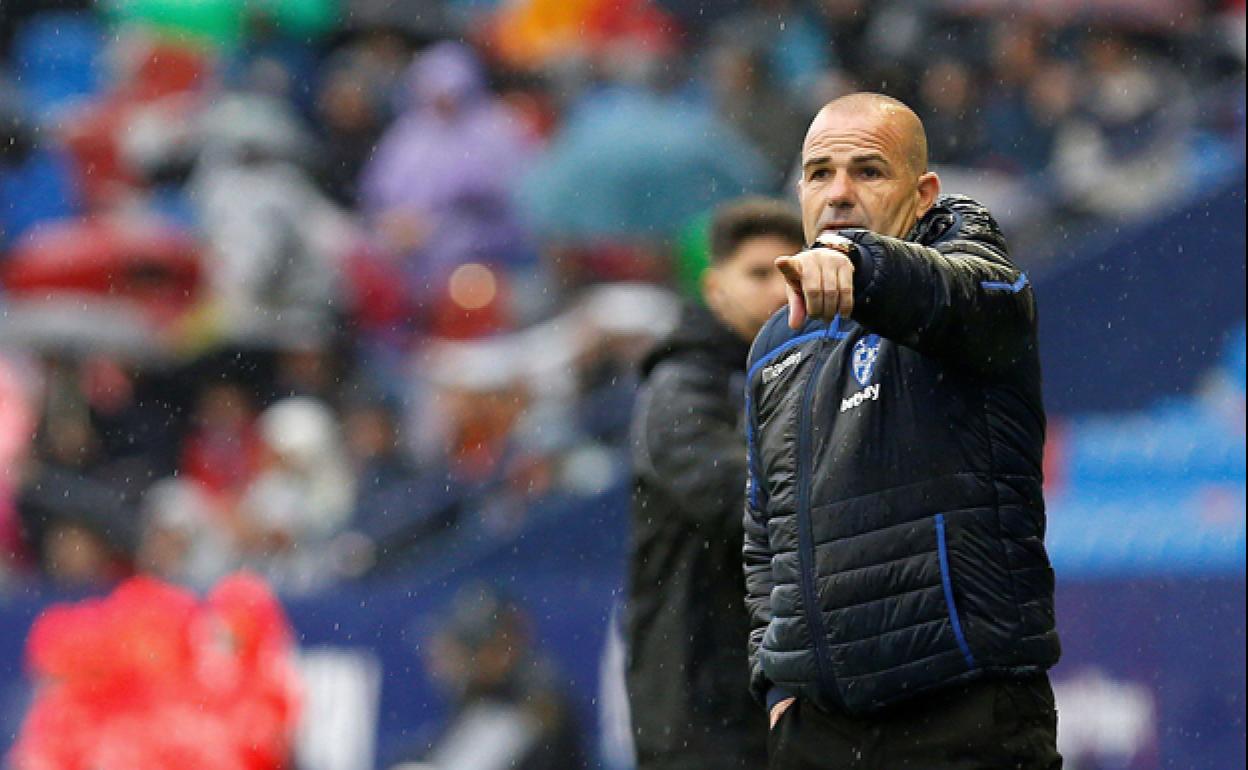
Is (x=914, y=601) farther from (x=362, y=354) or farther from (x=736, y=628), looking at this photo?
(x=362, y=354)

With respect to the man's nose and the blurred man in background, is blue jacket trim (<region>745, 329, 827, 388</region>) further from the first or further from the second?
the blurred man in background

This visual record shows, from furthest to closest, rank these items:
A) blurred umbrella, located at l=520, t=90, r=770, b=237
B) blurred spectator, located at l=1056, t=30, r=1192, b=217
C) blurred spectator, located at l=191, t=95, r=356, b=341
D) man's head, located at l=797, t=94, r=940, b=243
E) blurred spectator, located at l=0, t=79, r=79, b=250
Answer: blurred spectator, located at l=0, t=79, r=79, b=250 < blurred spectator, located at l=191, t=95, r=356, b=341 < blurred umbrella, located at l=520, t=90, r=770, b=237 < blurred spectator, located at l=1056, t=30, r=1192, b=217 < man's head, located at l=797, t=94, r=940, b=243

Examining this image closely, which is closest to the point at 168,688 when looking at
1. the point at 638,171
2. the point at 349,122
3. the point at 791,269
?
the point at 638,171

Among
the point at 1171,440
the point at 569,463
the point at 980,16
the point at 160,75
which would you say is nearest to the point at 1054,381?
the point at 1171,440

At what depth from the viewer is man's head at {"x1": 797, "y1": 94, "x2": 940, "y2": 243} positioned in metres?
4.44

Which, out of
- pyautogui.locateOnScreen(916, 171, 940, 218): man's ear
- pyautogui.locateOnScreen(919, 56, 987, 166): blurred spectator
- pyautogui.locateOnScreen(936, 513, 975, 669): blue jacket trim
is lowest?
pyautogui.locateOnScreen(936, 513, 975, 669): blue jacket trim

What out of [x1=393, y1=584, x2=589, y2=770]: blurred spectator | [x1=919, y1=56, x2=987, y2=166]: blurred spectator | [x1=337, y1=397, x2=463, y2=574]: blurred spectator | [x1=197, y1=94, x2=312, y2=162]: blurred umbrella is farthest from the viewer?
[x1=197, y1=94, x2=312, y2=162]: blurred umbrella

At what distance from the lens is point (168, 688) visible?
9.46m

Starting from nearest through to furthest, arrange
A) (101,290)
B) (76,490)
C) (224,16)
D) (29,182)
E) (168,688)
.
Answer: (168,688)
(76,490)
(101,290)
(29,182)
(224,16)

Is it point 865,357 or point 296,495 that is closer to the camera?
point 865,357

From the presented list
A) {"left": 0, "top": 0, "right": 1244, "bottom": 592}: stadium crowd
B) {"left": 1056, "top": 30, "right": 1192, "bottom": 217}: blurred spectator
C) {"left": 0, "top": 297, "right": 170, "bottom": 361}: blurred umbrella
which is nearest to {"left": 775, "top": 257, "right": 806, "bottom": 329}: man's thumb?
{"left": 0, "top": 0, "right": 1244, "bottom": 592}: stadium crowd

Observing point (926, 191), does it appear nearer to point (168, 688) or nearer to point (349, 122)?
point (168, 688)

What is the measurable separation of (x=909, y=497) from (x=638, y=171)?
27.9 feet

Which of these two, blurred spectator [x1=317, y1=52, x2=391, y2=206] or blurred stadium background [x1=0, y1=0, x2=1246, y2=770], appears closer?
blurred stadium background [x1=0, y1=0, x2=1246, y2=770]
